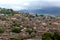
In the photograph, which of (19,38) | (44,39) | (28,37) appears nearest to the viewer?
(44,39)

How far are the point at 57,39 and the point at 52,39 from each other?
102cm

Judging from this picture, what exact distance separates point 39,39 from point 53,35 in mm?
2845

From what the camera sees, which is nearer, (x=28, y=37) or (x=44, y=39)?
(x=44, y=39)

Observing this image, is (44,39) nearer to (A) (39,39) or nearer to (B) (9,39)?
(A) (39,39)

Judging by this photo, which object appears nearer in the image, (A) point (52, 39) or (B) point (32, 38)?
(A) point (52, 39)

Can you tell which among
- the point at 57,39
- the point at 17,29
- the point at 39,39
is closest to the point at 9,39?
the point at 39,39

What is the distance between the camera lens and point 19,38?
2213 inches

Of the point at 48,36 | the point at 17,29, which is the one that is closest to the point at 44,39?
the point at 48,36

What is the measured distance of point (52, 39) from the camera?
53312 millimetres

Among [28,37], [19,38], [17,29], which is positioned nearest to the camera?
[19,38]

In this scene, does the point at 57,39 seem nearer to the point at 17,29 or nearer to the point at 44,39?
the point at 44,39

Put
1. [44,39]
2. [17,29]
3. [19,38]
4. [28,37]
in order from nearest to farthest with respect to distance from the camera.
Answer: [44,39], [19,38], [28,37], [17,29]

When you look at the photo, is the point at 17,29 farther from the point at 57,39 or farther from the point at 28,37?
the point at 57,39

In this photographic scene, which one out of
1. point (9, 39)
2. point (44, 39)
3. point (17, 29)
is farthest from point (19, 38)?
point (17, 29)
